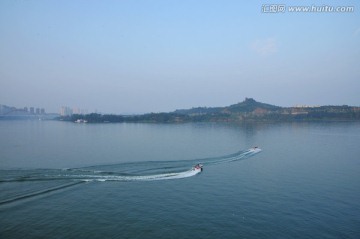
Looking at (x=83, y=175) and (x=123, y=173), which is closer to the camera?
(x=83, y=175)

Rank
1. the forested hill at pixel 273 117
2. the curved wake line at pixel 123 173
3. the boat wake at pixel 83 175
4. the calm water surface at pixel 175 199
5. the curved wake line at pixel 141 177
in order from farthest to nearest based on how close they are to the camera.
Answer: the forested hill at pixel 273 117, the curved wake line at pixel 141 177, the curved wake line at pixel 123 173, the boat wake at pixel 83 175, the calm water surface at pixel 175 199

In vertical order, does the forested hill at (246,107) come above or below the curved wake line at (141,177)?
above

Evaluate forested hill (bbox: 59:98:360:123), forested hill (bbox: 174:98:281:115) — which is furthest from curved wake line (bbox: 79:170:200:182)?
forested hill (bbox: 174:98:281:115)

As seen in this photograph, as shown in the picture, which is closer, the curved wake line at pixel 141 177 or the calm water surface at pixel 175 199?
the calm water surface at pixel 175 199

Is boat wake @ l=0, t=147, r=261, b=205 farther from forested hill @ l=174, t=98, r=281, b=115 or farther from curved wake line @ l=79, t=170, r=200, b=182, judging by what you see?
forested hill @ l=174, t=98, r=281, b=115

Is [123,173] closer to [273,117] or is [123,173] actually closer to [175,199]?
[175,199]

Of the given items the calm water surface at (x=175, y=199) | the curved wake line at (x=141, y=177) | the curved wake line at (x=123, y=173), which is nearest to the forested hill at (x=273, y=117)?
the calm water surface at (x=175, y=199)

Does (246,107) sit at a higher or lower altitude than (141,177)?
higher

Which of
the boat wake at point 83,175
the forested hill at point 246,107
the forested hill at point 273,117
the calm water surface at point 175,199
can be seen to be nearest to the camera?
the calm water surface at point 175,199

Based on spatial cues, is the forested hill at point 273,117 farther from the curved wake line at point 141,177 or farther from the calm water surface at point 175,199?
the curved wake line at point 141,177

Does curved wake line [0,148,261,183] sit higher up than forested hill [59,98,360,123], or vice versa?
forested hill [59,98,360,123]

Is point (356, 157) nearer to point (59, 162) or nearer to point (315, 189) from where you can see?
point (315, 189)

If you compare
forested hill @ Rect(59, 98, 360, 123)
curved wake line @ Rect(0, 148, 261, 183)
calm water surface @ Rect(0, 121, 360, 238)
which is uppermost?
forested hill @ Rect(59, 98, 360, 123)

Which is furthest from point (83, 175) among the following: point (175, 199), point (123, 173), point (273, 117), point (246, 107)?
point (246, 107)
